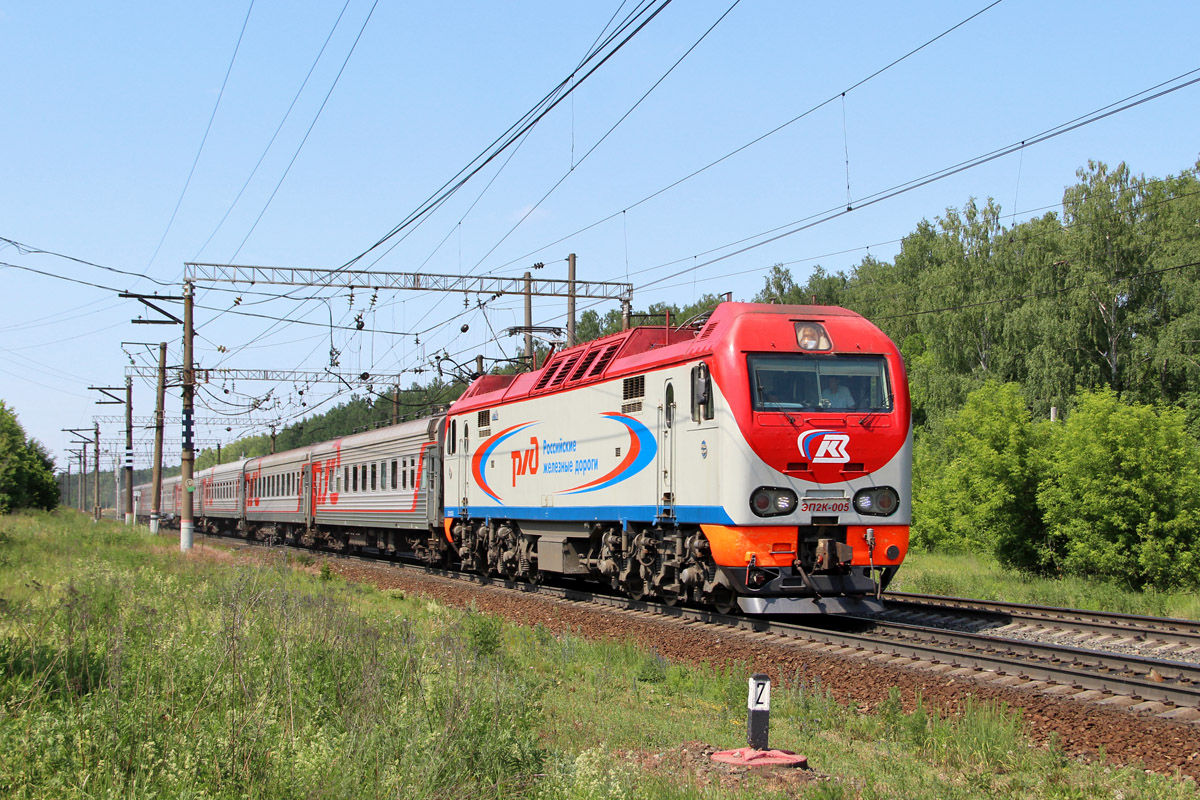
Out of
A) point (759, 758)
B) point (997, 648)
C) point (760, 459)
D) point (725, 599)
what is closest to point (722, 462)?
point (760, 459)

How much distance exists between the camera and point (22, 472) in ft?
185

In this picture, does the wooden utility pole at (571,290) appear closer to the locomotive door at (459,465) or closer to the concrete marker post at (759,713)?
the locomotive door at (459,465)

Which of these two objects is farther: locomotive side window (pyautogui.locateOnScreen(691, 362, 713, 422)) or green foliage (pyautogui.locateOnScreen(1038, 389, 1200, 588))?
green foliage (pyautogui.locateOnScreen(1038, 389, 1200, 588))

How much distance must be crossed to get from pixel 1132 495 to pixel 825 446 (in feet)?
28.4

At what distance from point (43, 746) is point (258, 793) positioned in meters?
1.29

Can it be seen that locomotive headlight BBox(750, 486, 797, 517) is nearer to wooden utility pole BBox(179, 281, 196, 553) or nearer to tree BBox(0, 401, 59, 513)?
wooden utility pole BBox(179, 281, 196, 553)

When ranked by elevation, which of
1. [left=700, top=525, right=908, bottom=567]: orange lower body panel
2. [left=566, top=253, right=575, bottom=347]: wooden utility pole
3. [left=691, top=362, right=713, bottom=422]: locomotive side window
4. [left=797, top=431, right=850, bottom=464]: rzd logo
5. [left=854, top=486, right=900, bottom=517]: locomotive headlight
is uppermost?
[left=566, top=253, right=575, bottom=347]: wooden utility pole

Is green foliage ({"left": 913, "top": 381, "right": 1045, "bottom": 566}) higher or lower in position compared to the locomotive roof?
lower

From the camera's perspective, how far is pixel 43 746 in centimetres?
541

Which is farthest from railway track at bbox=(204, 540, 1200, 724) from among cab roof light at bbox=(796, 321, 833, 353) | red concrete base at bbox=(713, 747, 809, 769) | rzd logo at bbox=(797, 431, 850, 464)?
cab roof light at bbox=(796, 321, 833, 353)

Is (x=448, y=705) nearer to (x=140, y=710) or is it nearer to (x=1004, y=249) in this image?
(x=140, y=710)

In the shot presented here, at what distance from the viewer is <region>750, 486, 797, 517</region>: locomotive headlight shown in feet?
39.5

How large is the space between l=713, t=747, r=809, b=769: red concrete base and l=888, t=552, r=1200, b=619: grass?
Result: 410 inches

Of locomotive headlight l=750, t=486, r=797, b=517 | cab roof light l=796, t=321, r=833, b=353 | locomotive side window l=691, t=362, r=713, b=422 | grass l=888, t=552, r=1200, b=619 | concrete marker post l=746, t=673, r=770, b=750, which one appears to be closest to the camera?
concrete marker post l=746, t=673, r=770, b=750
